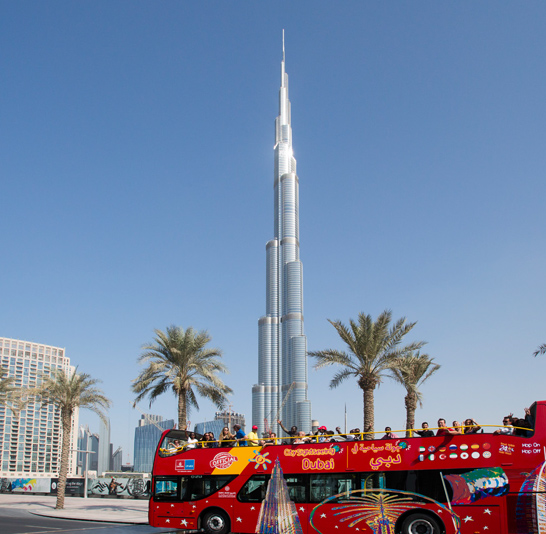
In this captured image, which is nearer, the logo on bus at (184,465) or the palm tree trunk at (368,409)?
the logo on bus at (184,465)

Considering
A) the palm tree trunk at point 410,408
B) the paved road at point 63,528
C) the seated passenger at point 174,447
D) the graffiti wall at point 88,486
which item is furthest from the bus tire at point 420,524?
the graffiti wall at point 88,486

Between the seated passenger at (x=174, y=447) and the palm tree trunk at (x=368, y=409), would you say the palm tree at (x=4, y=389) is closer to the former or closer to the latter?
the palm tree trunk at (x=368, y=409)

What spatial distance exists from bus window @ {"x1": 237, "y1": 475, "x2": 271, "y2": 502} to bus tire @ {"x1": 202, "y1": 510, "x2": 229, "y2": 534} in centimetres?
89

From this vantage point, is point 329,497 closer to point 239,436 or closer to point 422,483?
point 422,483

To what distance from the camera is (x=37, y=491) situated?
158 ft

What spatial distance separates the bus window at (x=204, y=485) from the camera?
663 inches

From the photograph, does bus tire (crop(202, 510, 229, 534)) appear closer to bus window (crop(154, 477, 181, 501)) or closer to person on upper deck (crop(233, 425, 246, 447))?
bus window (crop(154, 477, 181, 501))

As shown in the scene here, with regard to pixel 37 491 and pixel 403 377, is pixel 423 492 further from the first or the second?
pixel 37 491

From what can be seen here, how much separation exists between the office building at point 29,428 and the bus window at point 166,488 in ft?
531

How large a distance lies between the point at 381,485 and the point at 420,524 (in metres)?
1.24

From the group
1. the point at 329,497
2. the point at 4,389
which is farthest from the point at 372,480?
the point at 4,389

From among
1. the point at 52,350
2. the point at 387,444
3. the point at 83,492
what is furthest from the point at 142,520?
the point at 52,350

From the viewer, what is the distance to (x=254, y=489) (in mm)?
16188

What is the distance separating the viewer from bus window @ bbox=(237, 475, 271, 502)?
16016mm
